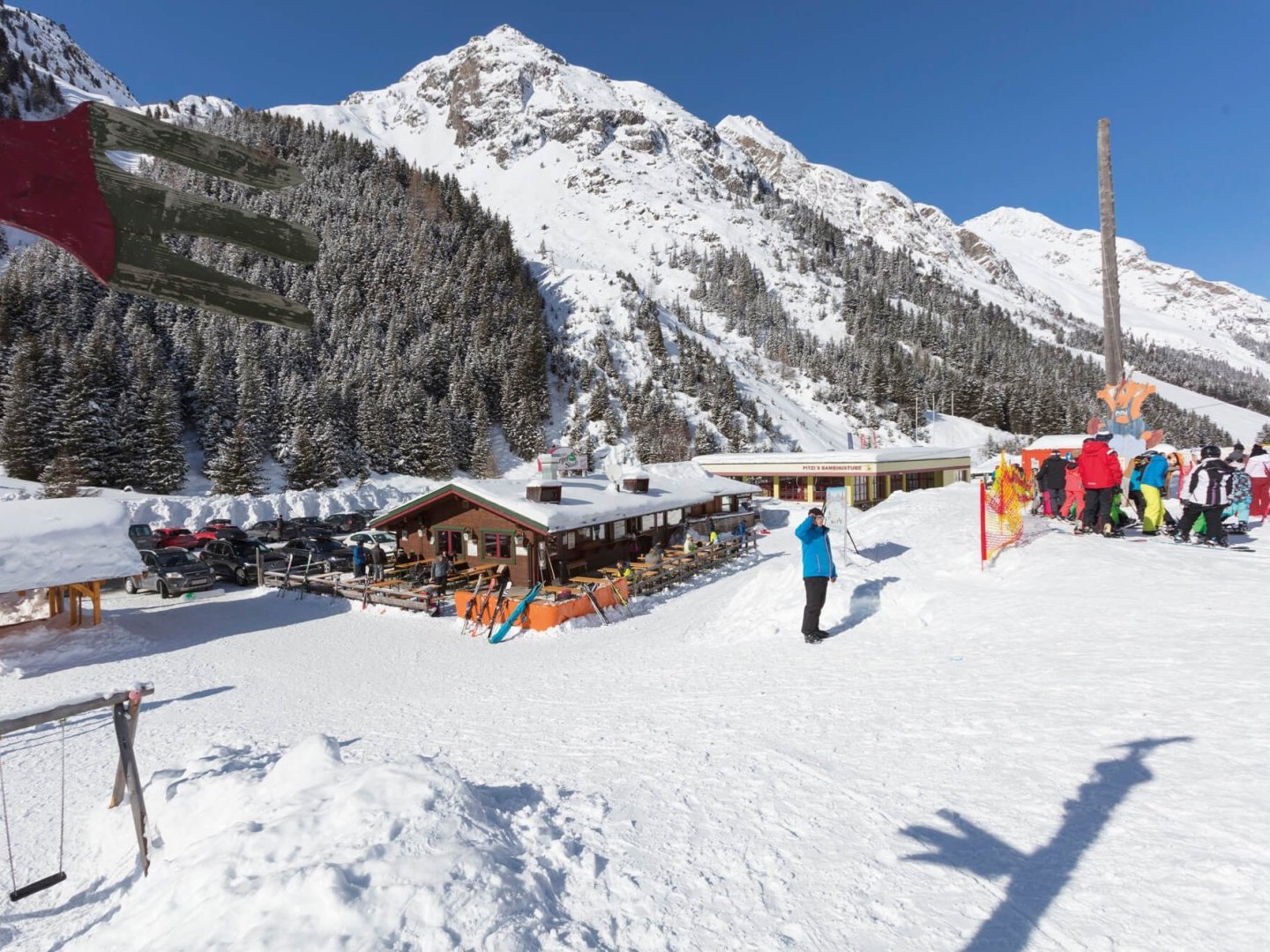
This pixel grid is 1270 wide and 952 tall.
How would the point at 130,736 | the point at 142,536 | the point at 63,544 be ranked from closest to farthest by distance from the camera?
the point at 130,736 → the point at 63,544 → the point at 142,536

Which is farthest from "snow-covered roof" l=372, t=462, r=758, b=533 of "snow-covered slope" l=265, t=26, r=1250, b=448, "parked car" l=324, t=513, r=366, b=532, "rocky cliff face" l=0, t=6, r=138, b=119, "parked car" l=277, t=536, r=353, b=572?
"rocky cliff face" l=0, t=6, r=138, b=119

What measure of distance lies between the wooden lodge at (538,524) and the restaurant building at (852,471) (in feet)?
48.4

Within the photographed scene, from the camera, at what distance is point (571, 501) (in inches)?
801

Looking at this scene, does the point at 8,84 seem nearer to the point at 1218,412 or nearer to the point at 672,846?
the point at 672,846

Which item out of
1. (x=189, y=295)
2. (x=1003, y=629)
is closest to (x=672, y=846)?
(x=189, y=295)

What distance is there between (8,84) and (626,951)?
14956 cm

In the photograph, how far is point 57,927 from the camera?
4.41m

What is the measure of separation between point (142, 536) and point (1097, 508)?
3407 centimetres

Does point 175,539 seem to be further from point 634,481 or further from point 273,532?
point 634,481

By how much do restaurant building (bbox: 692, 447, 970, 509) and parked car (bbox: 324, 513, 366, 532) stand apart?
898 inches

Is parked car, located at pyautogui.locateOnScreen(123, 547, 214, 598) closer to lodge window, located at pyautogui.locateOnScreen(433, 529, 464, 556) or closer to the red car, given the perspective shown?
the red car

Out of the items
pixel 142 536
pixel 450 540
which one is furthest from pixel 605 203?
A: pixel 450 540

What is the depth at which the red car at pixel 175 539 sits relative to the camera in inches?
1039

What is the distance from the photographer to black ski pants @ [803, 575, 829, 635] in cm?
955
